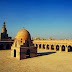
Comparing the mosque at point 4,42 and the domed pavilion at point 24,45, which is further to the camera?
the mosque at point 4,42

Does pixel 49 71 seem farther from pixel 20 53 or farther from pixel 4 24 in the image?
pixel 4 24

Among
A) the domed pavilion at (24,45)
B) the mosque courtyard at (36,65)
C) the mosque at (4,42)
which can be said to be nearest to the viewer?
the mosque courtyard at (36,65)

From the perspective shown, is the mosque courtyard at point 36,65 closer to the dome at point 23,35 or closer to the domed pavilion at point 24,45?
the domed pavilion at point 24,45

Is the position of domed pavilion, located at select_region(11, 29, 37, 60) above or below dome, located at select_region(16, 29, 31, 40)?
below

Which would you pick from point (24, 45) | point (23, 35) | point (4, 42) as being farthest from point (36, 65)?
point (4, 42)

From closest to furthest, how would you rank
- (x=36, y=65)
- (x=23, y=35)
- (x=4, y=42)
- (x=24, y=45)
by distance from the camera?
(x=36, y=65) → (x=24, y=45) → (x=23, y=35) → (x=4, y=42)

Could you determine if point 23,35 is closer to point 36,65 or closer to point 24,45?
point 24,45

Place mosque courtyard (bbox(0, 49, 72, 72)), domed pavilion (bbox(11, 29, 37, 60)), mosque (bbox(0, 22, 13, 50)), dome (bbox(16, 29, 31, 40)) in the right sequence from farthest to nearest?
1. mosque (bbox(0, 22, 13, 50))
2. dome (bbox(16, 29, 31, 40))
3. domed pavilion (bbox(11, 29, 37, 60))
4. mosque courtyard (bbox(0, 49, 72, 72))

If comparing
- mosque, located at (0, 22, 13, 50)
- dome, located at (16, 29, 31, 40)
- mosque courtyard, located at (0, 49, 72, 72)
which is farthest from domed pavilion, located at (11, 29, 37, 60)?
mosque, located at (0, 22, 13, 50)

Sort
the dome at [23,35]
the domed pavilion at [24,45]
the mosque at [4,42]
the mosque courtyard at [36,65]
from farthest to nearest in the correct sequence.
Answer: the mosque at [4,42] → the dome at [23,35] → the domed pavilion at [24,45] → the mosque courtyard at [36,65]

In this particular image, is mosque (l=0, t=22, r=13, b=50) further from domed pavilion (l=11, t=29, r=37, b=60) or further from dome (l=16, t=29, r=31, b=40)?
dome (l=16, t=29, r=31, b=40)

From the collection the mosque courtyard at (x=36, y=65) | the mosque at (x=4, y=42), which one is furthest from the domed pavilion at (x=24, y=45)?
the mosque at (x=4, y=42)

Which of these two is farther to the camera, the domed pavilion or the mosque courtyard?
the domed pavilion

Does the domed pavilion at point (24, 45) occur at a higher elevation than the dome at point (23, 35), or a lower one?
lower
